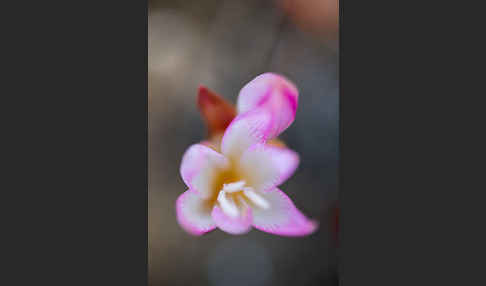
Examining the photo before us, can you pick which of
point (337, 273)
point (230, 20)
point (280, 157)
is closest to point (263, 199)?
point (280, 157)

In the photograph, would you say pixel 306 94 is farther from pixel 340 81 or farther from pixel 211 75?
pixel 211 75

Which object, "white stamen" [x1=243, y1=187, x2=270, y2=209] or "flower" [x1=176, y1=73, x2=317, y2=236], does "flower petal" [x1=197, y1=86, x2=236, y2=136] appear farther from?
"white stamen" [x1=243, y1=187, x2=270, y2=209]

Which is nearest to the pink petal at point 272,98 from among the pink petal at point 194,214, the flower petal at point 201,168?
the flower petal at point 201,168

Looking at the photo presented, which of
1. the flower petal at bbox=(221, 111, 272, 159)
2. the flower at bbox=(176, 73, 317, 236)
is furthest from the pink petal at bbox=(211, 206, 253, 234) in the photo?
the flower petal at bbox=(221, 111, 272, 159)

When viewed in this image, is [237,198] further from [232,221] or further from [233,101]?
[233,101]

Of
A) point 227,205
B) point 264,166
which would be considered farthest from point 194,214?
point 264,166

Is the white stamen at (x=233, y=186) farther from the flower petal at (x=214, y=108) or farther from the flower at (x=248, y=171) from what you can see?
the flower petal at (x=214, y=108)

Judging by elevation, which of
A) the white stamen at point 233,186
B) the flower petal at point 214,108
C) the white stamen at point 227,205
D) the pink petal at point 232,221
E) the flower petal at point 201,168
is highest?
the flower petal at point 214,108
